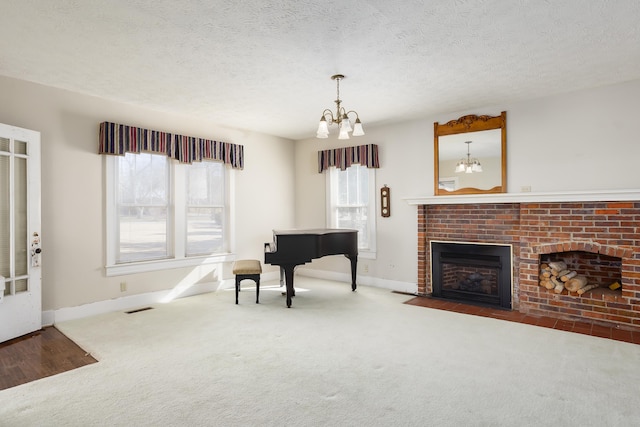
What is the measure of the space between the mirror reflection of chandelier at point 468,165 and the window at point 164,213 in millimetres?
3349

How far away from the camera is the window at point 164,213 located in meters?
4.50

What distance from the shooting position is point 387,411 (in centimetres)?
221

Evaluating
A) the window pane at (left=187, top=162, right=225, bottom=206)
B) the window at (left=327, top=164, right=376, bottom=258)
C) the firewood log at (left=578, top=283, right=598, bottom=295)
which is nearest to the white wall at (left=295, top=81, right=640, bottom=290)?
the window at (left=327, top=164, right=376, bottom=258)

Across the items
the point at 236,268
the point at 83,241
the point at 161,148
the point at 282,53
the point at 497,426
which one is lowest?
the point at 497,426

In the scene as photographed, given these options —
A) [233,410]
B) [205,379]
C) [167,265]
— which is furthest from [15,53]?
[233,410]

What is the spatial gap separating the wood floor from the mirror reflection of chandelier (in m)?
4.50

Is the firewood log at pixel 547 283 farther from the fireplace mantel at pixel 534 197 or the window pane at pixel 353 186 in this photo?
the window pane at pixel 353 186

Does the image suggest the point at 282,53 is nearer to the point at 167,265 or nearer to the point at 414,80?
the point at 414,80

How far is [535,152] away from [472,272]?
1704mm

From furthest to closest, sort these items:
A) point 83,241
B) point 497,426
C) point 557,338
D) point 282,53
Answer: point 83,241 < point 557,338 < point 282,53 < point 497,426

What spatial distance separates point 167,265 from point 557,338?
4524 mm

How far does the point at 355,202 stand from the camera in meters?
6.03

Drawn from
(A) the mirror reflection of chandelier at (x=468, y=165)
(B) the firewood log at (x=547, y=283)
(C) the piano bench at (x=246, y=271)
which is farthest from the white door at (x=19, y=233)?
(B) the firewood log at (x=547, y=283)

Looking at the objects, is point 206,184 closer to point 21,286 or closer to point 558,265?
point 21,286
